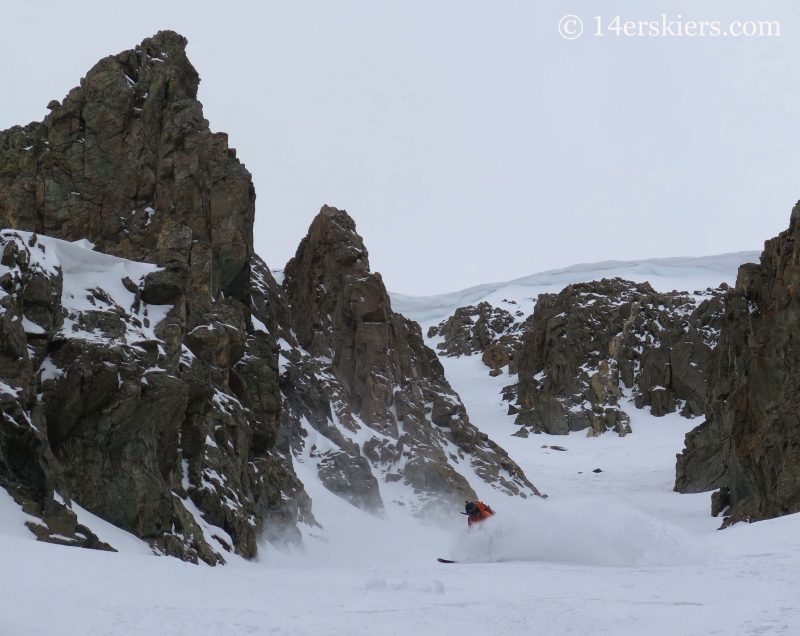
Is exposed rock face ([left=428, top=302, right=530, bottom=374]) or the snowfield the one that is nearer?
the snowfield

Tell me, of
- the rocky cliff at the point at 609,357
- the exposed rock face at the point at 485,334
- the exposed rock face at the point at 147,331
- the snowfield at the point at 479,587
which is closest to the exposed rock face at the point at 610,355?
the rocky cliff at the point at 609,357

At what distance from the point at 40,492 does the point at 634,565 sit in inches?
432

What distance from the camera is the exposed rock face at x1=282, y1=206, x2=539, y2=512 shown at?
37544 mm

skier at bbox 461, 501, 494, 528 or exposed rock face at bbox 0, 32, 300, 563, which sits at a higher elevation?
exposed rock face at bbox 0, 32, 300, 563

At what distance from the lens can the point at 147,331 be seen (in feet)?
68.6

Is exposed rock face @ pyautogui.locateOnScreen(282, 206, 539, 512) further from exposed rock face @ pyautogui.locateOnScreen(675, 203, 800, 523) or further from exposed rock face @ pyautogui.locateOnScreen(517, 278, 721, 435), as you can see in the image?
exposed rock face @ pyautogui.locateOnScreen(517, 278, 721, 435)

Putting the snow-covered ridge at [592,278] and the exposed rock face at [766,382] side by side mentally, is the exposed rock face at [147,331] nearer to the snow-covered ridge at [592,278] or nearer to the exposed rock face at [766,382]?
the exposed rock face at [766,382]

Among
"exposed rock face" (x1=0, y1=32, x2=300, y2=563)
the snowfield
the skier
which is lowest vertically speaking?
the skier

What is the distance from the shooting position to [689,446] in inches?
1933

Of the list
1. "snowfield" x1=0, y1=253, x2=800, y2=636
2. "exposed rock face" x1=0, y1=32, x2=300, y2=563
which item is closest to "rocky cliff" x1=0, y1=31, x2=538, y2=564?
"exposed rock face" x1=0, y1=32, x2=300, y2=563

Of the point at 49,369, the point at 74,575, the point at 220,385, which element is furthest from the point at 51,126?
the point at 74,575

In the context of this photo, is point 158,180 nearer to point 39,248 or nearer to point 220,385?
point 220,385

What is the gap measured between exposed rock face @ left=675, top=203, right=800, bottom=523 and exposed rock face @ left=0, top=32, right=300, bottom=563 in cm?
1725

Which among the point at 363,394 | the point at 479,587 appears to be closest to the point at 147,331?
the point at 479,587
